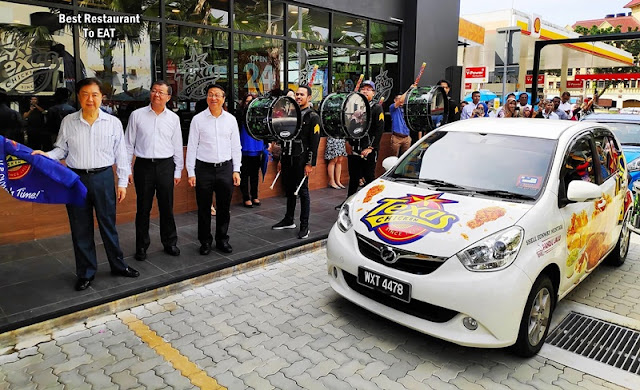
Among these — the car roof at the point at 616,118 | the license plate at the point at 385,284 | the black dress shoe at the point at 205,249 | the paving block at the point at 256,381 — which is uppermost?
the car roof at the point at 616,118

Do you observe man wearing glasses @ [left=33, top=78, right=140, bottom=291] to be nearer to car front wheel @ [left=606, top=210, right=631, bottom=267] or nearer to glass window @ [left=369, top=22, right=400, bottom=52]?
car front wheel @ [left=606, top=210, right=631, bottom=267]

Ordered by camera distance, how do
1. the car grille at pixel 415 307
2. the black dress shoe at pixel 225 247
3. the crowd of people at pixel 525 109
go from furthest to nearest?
the crowd of people at pixel 525 109 < the black dress shoe at pixel 225 247 < the car grille at pixel 415 307

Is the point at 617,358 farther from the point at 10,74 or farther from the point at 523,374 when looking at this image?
the point at 10,74

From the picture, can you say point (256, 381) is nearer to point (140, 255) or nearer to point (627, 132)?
point (140, 255)

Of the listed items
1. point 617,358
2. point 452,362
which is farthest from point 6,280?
point 617,358

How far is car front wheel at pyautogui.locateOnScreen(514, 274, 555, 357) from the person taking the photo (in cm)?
353

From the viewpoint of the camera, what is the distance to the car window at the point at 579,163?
4195 mm

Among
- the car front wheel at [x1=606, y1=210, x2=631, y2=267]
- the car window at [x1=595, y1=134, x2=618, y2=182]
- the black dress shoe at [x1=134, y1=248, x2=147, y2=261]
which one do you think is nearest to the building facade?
the black dress shoe at [x1=134, y1=248, x2=147, y2=261]

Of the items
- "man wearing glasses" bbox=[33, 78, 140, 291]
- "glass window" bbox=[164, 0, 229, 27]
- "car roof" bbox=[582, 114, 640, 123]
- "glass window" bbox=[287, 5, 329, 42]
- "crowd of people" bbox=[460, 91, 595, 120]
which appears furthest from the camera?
"crowd of people" bbox=[460, 91, 595, 120]

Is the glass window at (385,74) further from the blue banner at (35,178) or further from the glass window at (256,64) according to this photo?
the blue banner at (35,178)

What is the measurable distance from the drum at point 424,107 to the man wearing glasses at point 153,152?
3.65 m

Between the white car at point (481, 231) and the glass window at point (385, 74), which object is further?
the glass window at point (385, 74)

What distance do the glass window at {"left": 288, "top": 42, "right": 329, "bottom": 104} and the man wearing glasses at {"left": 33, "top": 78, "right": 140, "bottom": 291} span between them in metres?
5.14

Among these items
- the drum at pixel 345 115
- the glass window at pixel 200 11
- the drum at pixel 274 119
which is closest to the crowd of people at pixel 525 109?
the drum at pixel 345 115
